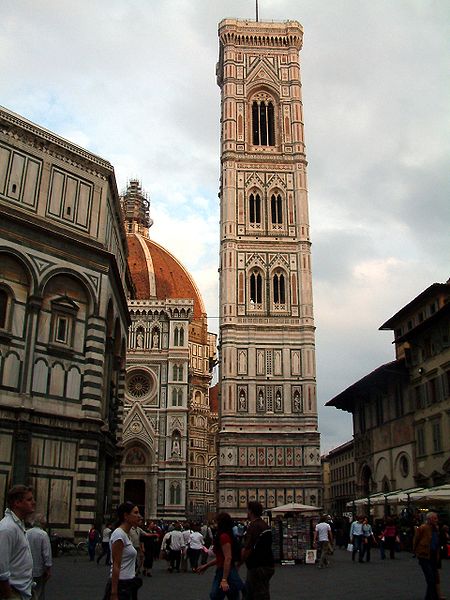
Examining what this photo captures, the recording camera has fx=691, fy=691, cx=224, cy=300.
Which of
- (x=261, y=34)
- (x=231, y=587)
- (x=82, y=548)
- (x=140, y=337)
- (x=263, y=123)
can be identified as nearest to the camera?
(x=231, y=587)

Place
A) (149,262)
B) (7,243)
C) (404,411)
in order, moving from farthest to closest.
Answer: (149,262)
(404,411)
(7,243)

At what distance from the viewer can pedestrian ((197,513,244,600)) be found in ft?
23.2

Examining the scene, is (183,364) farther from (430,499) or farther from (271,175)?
(430,499)

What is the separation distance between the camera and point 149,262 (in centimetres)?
9100

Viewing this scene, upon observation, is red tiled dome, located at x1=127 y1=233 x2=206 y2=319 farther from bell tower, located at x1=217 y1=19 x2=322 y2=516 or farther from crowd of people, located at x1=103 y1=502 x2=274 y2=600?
crowd of people, located at x1=103 y1=502 x2=274 y2=600

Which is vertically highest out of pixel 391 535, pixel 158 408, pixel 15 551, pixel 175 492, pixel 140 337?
pixel 140 337

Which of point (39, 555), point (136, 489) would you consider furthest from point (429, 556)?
point (136, 489)

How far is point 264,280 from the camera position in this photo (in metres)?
56.3

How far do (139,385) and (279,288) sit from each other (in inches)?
619

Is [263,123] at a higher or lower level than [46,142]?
higher

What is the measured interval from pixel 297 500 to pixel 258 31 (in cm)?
4205

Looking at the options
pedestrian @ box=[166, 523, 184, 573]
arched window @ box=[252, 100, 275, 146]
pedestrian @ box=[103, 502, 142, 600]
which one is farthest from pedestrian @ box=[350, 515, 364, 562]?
arched window @ box=[252, 100, 275, 146]

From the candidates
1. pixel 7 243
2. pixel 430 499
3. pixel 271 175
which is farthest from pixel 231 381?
pixel 7 243

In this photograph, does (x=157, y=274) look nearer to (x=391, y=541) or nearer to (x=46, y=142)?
(x=46, y=142)
